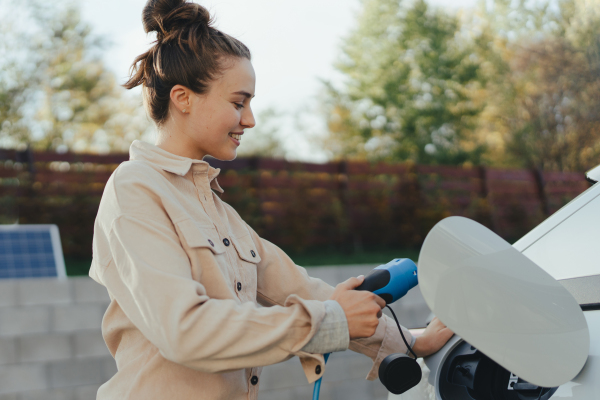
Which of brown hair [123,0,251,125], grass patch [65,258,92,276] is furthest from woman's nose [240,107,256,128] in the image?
grass patch [65,258,92,276]

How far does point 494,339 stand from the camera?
45.2 inches

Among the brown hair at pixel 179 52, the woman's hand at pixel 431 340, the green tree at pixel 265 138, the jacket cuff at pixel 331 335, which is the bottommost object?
the green tree at pixel 265 138

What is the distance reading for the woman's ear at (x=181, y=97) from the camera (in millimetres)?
1462

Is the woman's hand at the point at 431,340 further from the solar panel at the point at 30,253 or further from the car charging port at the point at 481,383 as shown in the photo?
the solar panel at the point at 30,253

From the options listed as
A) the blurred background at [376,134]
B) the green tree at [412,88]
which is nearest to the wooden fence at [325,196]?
the blurred background at [376,134]

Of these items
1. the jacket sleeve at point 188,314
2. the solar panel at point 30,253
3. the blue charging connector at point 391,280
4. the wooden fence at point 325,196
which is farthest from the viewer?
the wooden fence at point 325,196

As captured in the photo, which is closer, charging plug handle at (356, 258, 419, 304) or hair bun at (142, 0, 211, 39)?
charging plug handle at (356, 258, 419, 304)

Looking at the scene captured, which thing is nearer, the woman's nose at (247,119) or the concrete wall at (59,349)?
the woman's nose at (247,119)

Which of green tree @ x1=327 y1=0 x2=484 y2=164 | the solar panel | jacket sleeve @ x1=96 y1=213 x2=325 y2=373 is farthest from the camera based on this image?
green tree @ x1=327 y1=0 x2=484 y2=164

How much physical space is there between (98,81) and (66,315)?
11.1m

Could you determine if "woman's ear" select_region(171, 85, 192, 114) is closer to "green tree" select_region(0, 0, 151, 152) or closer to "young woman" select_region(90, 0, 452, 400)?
"young woman" select_region(90, 0, 452, 400)

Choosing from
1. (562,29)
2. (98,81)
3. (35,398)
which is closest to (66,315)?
(35,398)

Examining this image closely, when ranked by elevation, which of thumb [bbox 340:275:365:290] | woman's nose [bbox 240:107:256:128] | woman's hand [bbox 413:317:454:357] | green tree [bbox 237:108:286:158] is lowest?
green tree [bbox 237:108:286:158]

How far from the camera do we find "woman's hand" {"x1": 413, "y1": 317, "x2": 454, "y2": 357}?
5.49 ft
